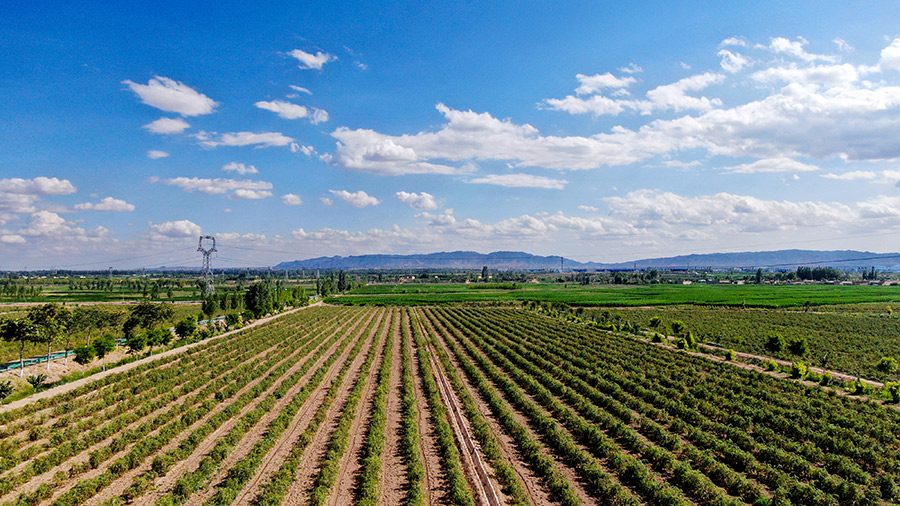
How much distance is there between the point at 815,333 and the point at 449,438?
55273mm

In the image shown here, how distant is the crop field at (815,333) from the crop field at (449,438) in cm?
1342

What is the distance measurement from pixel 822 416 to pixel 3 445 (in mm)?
34207

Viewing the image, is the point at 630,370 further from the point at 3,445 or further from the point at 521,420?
the point at 3,445

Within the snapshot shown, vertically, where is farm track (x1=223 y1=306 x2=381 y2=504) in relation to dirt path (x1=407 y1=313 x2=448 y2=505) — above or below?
above

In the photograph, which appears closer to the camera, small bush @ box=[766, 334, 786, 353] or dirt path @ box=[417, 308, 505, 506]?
dirt path @ box=[417, 308, 505, 506]

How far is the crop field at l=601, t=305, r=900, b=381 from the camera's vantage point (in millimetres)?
38469

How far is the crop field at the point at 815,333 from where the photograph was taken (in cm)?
3847

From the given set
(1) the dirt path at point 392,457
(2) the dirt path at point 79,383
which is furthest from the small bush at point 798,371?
(2) the dirt path at point 79,383

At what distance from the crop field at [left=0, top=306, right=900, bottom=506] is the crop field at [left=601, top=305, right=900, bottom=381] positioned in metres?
13.4

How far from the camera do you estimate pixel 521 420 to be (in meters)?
21.4

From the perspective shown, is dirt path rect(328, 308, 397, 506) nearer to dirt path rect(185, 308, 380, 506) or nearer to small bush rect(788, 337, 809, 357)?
dirt path rect(185, 308, 380, 506)

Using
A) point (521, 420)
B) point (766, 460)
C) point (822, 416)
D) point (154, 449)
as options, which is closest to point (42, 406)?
point (154, 449)

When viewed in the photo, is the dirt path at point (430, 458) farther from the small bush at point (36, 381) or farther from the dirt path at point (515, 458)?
the small bush at point (36, 381)

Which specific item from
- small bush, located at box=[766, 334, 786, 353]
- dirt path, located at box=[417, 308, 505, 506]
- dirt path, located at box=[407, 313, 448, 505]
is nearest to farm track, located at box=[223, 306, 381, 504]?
dirt path, located at box=[407, 313, 448, 505]
